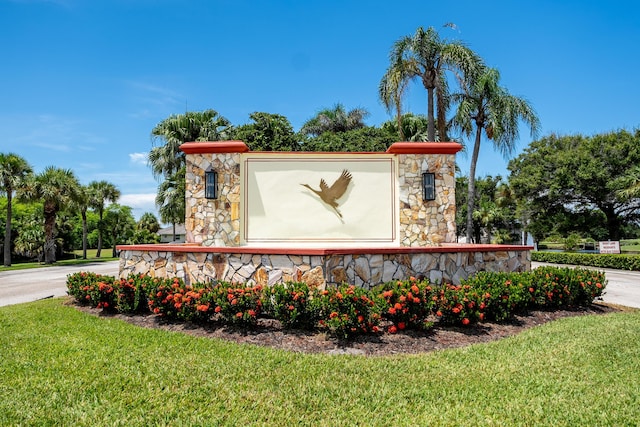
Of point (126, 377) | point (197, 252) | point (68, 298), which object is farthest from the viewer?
point (68, 298)

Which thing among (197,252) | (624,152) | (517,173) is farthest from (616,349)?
(517,173)

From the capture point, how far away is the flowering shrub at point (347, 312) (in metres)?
5.21

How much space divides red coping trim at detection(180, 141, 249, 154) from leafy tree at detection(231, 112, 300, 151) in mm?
12154

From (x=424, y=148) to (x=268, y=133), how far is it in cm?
Result: 1463

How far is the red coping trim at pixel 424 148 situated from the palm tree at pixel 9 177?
2434cm

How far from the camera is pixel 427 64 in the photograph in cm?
1457

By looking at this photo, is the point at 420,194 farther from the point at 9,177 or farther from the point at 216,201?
the point at 9,177

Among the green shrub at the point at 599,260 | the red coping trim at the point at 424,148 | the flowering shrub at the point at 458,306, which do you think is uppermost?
the red coping trim at the point at 424,148

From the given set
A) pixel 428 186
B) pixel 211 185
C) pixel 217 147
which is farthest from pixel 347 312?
pixel 217 147

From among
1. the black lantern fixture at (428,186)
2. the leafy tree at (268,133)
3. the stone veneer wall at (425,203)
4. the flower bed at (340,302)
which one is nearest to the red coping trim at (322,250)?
the flower bed at (340,302)

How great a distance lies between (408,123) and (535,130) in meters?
7.35

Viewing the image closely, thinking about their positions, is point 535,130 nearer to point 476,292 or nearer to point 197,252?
point 476,292

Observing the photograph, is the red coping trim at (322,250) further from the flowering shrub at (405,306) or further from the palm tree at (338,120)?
the palm tree at (338,120)

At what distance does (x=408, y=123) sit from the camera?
73.7ft
